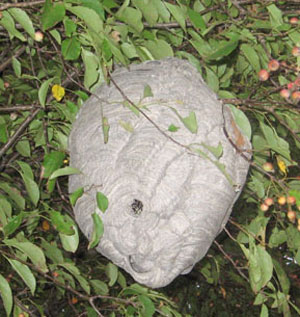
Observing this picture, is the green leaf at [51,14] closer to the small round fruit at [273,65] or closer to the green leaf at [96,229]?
the green leaf at [96,229]

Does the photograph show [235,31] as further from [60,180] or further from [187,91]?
[60,180]

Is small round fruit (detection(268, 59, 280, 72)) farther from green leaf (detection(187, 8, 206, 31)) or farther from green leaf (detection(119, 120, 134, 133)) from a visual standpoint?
green leaf (detection(119, 120, 134, 133))

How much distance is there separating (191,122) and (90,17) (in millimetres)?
304

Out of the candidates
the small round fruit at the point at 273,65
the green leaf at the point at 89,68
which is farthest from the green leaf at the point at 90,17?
the small round fruit at the point at 273,65

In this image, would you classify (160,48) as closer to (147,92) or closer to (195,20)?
(195,20)

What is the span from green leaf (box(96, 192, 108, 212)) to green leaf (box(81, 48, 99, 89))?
0.27 meters

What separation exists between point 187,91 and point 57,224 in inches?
17.3

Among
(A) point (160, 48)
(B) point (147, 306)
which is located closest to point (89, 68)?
(A) point (160, 48)

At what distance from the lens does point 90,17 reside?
1179 mm

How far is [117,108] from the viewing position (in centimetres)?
132

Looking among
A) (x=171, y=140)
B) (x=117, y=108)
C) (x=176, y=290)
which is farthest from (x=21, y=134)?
(x=176, y=290)

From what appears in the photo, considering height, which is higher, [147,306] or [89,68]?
[89,68]

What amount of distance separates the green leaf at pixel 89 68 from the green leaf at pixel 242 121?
35 cm

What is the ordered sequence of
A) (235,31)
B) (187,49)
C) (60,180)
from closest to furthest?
(235,31)
(187,49)
(60,180)
